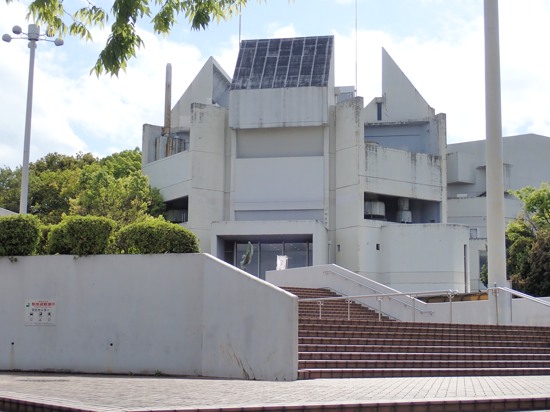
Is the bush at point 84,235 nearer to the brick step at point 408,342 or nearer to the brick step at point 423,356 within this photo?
the brick step at point 408,342

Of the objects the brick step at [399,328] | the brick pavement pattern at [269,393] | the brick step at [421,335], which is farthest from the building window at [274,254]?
the brick pavement pattern at [269,393]

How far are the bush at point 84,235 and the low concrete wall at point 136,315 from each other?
0.71 ft

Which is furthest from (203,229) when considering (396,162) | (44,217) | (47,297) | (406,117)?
(47,297)

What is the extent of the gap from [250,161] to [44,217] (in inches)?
482

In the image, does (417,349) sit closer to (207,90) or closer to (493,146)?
(493,146)

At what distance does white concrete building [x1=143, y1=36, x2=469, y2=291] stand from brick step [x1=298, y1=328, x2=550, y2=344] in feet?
76.9

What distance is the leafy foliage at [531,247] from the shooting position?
1197 inches

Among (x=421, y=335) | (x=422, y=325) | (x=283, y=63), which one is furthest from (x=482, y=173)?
(x=421, y=335)

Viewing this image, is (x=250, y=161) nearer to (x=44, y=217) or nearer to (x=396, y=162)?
(x=396, y=162)

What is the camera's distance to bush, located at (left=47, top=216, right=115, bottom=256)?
47.5 ft

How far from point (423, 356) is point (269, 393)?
4.74 metres

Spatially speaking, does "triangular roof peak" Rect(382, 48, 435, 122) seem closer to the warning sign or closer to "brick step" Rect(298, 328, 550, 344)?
"brick step" Rect(298, 328, 550, 344)

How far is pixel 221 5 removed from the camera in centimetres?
848

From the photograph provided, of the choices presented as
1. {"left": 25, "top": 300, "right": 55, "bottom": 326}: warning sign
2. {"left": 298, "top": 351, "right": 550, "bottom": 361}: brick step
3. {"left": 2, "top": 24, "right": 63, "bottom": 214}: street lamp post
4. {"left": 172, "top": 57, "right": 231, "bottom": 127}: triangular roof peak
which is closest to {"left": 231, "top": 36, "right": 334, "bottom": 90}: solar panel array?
{"left": 172, "top": 57, "right": 231, "bottom": 127}: triangular roof peak
